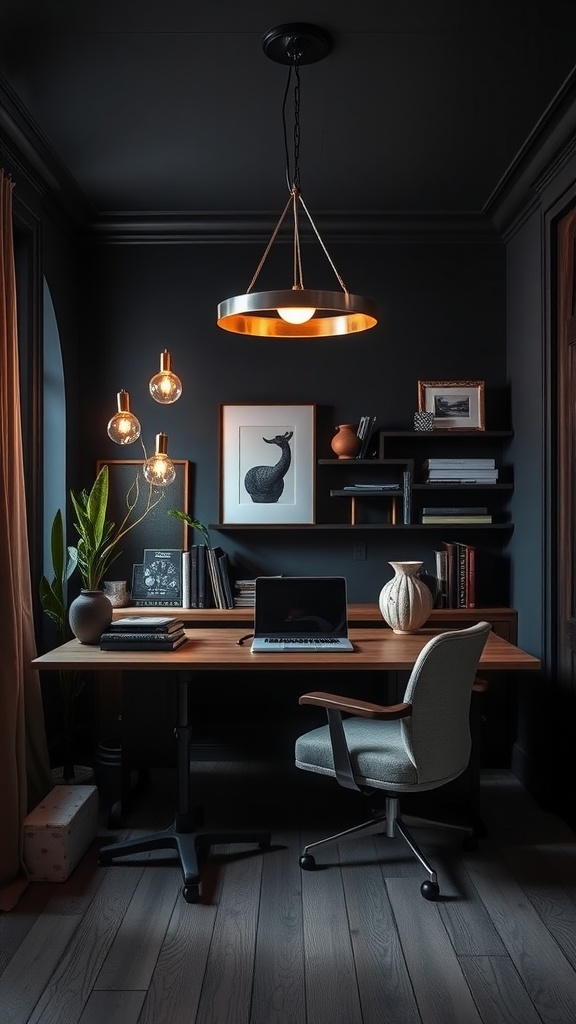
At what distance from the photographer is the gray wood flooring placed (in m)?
2.17

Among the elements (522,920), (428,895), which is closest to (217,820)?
(428,895)

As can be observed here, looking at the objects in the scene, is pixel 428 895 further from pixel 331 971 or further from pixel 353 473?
pixel 353 473

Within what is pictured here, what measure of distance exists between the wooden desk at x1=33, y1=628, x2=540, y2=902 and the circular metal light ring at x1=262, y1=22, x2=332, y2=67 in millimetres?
2065

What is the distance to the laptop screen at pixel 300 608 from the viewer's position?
3389 millimetres

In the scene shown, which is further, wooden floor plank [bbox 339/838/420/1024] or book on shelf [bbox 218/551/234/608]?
book on shelf [bbox 218/551/234/608]

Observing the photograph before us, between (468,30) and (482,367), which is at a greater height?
(468,30)

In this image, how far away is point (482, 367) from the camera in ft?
14.5

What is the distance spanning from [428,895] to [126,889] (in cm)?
103

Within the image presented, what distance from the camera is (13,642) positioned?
9.76ft

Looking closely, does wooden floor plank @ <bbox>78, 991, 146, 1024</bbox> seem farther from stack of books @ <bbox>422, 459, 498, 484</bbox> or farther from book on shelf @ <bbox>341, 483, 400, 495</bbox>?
stack of books @ <bbox>422, 459, 498, 484</bbox>

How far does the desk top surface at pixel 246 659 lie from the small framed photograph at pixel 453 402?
1400mm

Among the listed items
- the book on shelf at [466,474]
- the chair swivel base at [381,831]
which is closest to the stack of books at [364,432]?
the book on shelf at [466,474]

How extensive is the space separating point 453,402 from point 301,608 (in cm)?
156

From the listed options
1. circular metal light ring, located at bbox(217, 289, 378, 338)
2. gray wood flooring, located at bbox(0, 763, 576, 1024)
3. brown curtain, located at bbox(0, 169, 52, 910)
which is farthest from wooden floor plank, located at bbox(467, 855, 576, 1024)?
circular metal light ring, located at bbox(217, 289, 378, 338)
